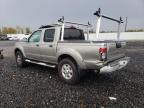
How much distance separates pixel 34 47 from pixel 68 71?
228 cm

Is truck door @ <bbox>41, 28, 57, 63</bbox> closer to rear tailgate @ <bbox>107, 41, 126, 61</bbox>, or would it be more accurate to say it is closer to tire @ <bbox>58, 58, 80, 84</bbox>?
tire @ <bbox>58, 58, 80, 84</bbox>

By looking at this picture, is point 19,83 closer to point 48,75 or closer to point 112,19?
point 48,75

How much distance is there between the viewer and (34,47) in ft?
26.6

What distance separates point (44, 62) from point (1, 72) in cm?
210

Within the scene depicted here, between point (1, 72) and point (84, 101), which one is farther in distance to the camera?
point (1, 72)

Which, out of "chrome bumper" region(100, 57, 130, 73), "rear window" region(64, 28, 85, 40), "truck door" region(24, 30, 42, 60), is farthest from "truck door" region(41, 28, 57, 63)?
"chrome bumper" region(100, 57, 130, 73)

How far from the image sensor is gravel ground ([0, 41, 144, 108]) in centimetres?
479

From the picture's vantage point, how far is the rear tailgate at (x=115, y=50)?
579 cm

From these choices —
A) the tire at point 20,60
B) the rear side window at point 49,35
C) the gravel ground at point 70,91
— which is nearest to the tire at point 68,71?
the gravel ground at point 70,91

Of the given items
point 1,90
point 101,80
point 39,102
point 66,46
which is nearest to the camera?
point 39,102

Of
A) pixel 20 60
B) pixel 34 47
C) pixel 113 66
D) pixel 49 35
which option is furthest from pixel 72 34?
pixel 20 60

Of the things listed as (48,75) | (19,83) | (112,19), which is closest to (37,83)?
(19,83)

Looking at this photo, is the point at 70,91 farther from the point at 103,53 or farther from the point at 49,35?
the point at 49,35

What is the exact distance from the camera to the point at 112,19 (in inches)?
273
